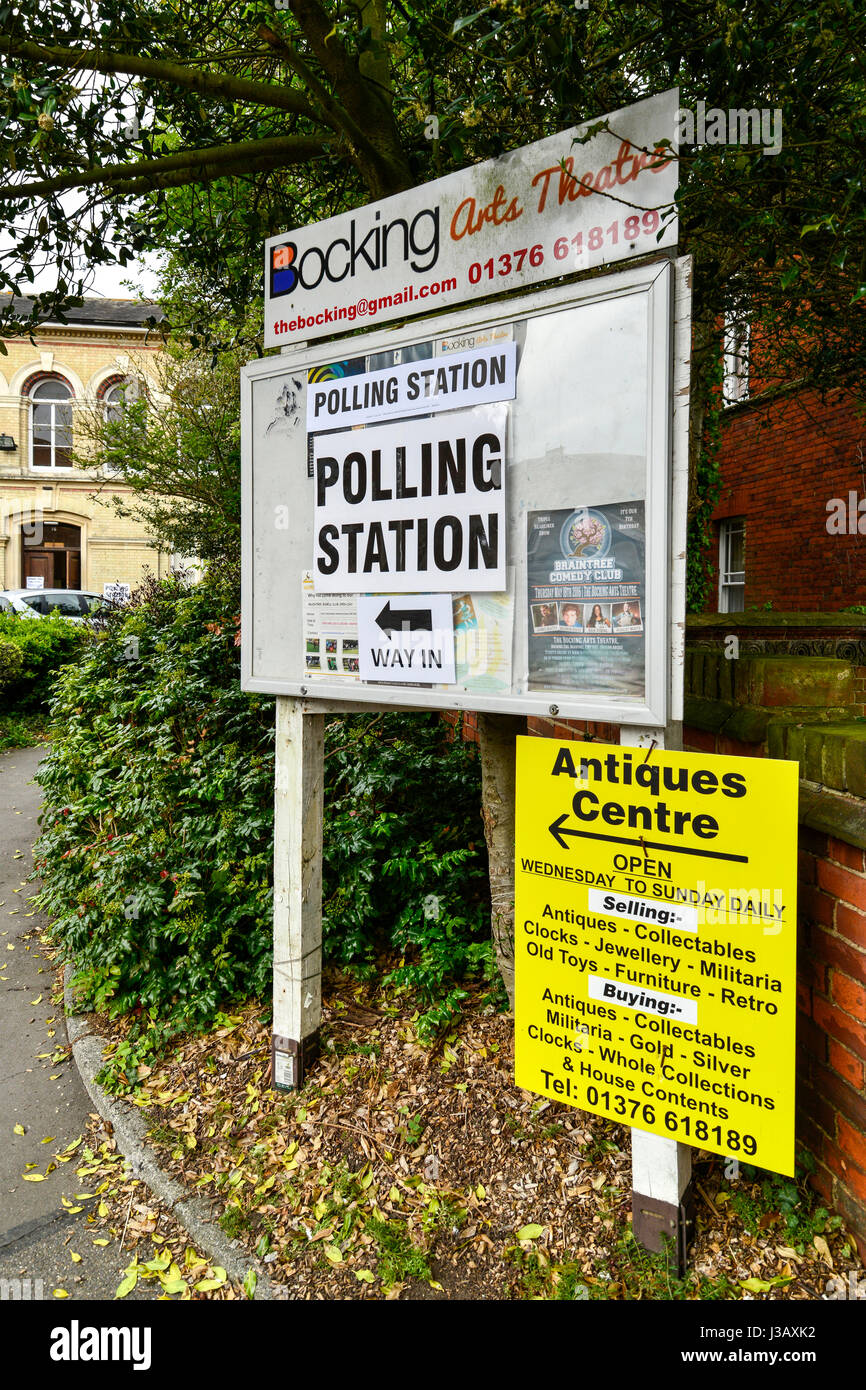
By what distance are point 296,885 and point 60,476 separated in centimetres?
2488

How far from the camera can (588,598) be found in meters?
2.32

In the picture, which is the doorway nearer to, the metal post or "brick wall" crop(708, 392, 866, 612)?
"brick wall" crop(708, 392, 866, 612)

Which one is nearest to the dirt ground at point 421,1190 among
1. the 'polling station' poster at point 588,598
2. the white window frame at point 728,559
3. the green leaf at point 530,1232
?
the green leaf at point 530,1232

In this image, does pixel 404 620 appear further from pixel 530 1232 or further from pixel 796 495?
pixel 796 495

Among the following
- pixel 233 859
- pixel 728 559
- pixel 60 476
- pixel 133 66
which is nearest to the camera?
pixel 133 66

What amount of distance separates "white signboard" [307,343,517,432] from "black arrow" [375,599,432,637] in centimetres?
66

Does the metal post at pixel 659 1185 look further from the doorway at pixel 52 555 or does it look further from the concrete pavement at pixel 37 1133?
the doorway at pixel 52 555

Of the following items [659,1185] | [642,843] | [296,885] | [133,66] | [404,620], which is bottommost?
[659,1185]

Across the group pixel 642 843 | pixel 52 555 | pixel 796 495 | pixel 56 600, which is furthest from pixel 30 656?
pixel 52 555

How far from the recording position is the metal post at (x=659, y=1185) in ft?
7.61

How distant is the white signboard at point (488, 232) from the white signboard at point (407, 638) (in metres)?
1.01

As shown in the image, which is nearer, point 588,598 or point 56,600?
point 588,598
